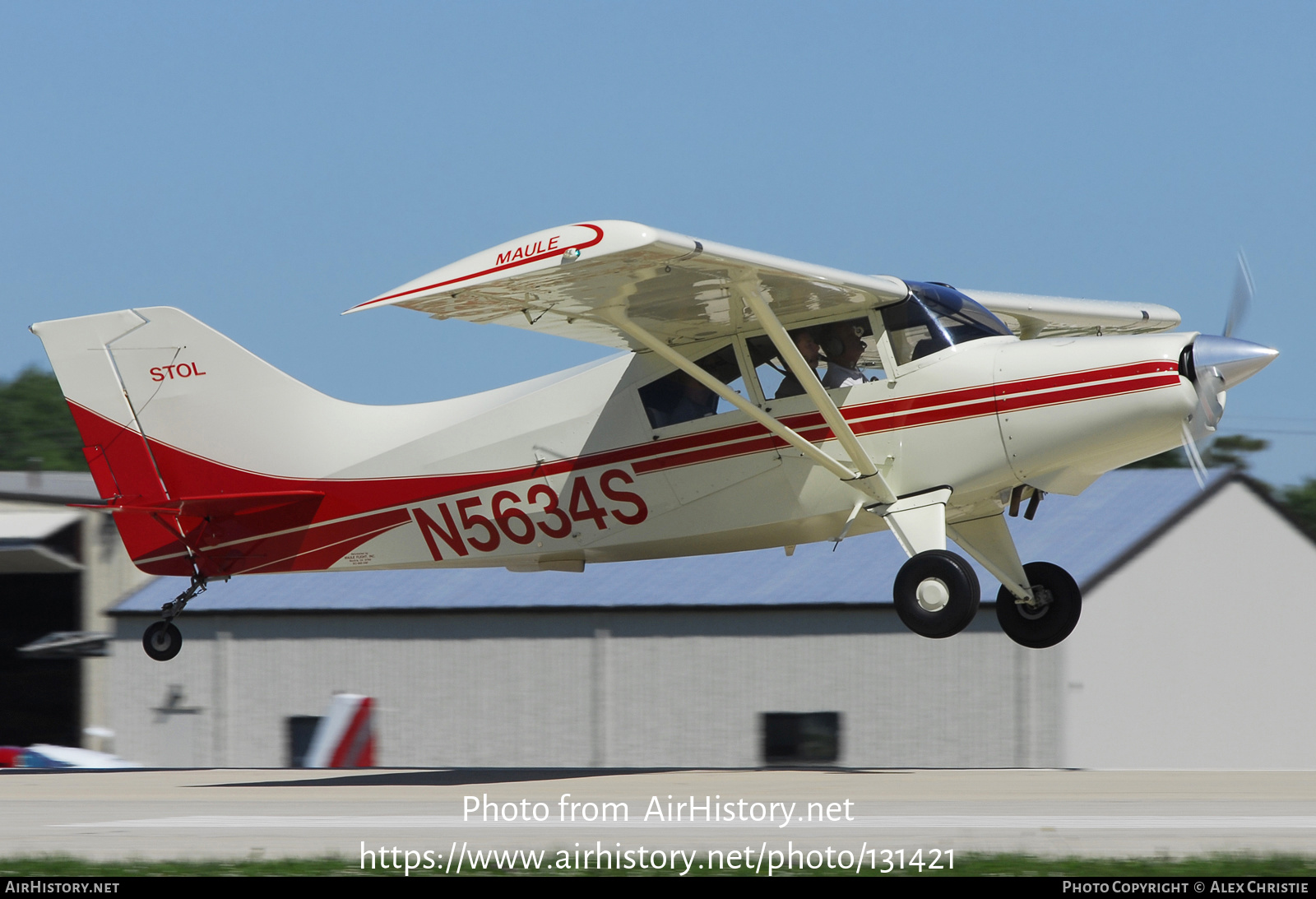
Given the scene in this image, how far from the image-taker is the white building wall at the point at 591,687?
2319cm

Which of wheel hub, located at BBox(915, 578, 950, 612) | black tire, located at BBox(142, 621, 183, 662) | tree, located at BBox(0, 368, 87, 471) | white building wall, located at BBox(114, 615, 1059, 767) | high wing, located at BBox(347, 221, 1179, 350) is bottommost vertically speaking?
white building wall, located at BBox(114, 615, 1059, 767)

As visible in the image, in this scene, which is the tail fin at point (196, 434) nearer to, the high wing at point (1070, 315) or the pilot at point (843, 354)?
the pilot at point (843, 354)

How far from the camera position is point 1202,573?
81.4 feet

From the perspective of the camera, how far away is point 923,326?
12.6m

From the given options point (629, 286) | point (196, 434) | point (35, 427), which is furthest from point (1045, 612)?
point (35, 427)

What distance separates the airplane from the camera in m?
11.9

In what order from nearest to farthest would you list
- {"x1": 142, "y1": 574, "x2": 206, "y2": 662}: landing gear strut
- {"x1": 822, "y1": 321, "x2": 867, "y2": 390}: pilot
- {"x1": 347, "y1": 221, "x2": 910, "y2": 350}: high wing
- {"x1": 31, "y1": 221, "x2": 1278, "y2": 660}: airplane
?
{"x1": 347, "y1": 221, "x2": 910, "y2": 350}: high wing
{"x1": 31, "y1": 221, "x2": 1278, "y2": 660}: airplane
{"x1": 822, "y1": 321, "x2": 867, "y2": 390}: pilot
{"x1": 142, "y1": 574, "x2": 206, "y2": 662}: landing gear strut

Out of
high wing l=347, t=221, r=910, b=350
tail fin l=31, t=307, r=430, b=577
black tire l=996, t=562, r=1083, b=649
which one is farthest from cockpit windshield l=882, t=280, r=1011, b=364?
tail fin l=31, t=307, r=430, b=577

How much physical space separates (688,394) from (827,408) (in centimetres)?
148

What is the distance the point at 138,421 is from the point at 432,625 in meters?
12.2

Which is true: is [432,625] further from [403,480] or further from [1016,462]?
[1016,462]

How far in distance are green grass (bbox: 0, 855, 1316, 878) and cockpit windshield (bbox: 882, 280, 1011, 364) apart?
5060 millimetres

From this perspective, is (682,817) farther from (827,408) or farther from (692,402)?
(692,402)

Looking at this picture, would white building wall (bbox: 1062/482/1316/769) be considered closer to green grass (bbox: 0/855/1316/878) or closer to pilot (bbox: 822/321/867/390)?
pilot (bbox: 822/321/867/390)
